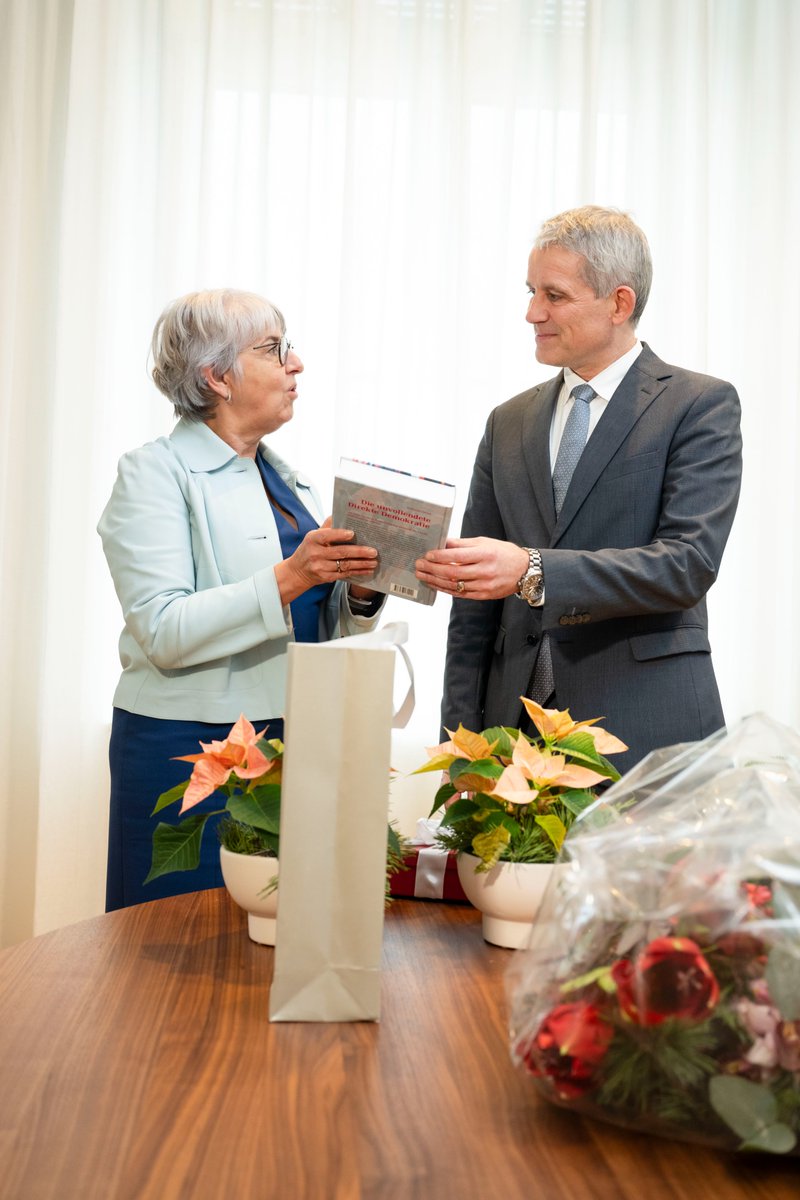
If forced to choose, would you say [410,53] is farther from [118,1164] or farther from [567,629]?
[118,1164]

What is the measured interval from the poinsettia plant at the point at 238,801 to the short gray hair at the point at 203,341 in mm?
1076

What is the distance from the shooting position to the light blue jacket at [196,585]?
1812 millimetres

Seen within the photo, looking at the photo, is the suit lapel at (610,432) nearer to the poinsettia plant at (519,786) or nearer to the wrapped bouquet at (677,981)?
the poinsettia plant at (519,786)

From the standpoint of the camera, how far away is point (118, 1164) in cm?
67

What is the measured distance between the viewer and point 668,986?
674mm

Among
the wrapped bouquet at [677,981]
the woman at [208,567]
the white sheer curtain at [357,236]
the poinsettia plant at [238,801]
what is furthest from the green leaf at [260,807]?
the white sheer curtain at [357,236]

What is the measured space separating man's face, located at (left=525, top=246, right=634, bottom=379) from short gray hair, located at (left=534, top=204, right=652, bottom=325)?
1 cm

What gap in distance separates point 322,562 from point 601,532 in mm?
484

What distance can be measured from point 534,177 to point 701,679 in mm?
1925

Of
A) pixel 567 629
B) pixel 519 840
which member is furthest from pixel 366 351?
pixel 519 840

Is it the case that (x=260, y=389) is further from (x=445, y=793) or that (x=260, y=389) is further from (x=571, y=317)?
(x=445, y=793)

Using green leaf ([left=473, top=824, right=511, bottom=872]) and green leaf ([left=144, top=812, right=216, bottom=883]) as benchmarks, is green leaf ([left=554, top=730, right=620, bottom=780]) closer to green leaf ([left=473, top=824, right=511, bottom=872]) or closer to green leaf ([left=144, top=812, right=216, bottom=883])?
green leaf ([left=473, top=824, right=511, bottom=872])

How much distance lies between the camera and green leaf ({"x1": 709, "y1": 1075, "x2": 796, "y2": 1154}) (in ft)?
2.14

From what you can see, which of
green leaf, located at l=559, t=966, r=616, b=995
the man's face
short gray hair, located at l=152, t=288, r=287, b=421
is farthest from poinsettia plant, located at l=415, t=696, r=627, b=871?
short gray hair, located at l=152, t=288, r=287, b=421
